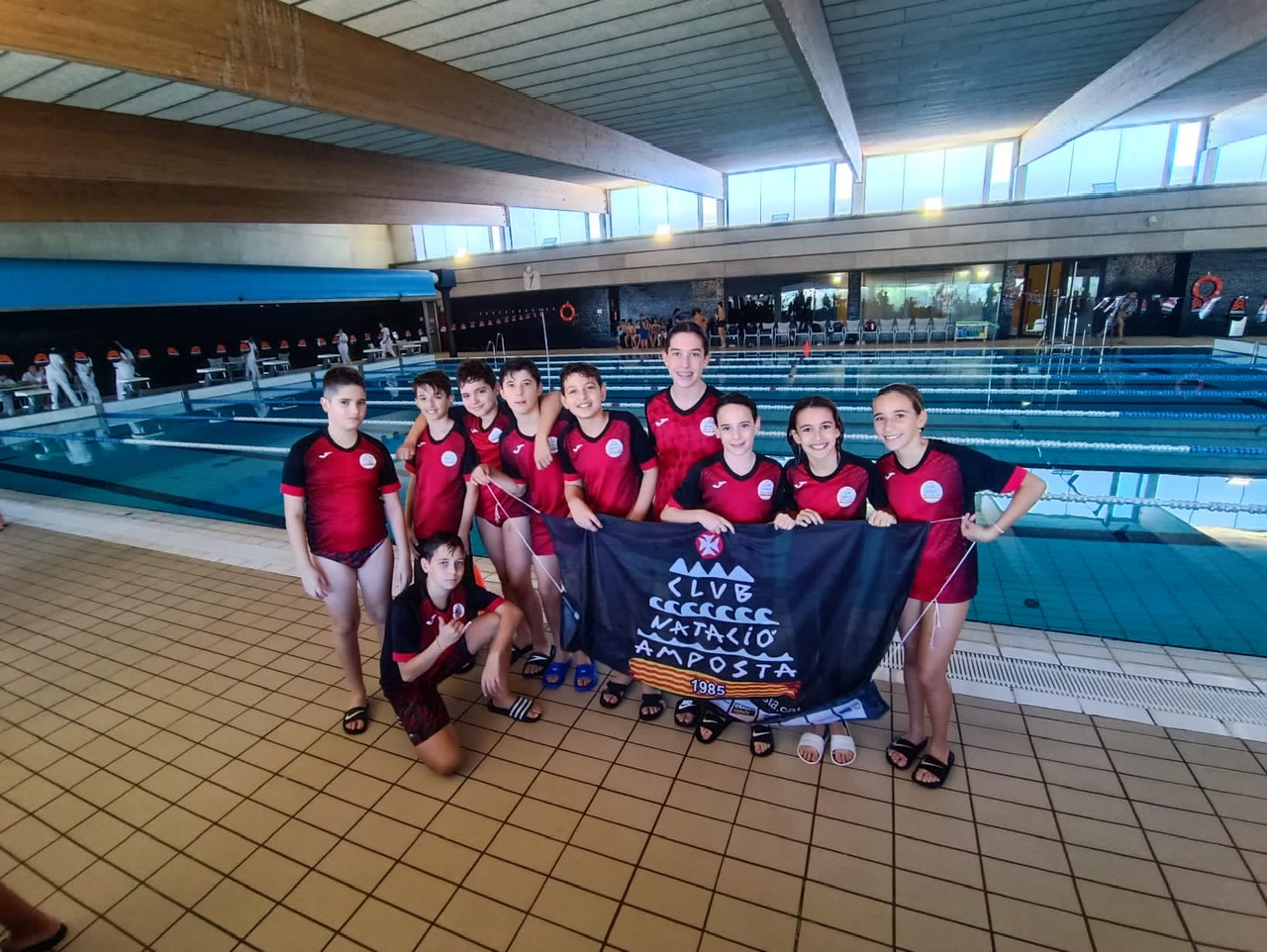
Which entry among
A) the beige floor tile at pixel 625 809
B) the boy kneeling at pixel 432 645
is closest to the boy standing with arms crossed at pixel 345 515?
the boy kneeling at pixel 432 645

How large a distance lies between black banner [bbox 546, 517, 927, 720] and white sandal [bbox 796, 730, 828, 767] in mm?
140

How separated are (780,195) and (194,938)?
17.4 m

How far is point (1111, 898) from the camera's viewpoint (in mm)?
1692

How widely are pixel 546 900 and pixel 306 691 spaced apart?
1672 millimetres

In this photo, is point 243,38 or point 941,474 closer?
point 941,474

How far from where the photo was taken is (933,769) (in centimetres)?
214

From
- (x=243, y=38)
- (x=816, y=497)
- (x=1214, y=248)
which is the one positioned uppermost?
(x=243, y=38)

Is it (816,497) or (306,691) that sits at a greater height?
(816,497)

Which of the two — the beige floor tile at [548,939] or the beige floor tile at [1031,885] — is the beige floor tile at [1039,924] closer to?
the beige floor tile at [1031,885]

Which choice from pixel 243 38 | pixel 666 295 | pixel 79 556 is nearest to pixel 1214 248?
pixel 666 295

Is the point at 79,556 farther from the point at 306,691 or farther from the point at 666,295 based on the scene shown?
the point at 666,295

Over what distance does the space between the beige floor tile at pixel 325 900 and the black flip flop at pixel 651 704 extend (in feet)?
3.72

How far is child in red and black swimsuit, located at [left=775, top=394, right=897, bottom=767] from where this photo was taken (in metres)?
2.12

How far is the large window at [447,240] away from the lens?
20438 mm
